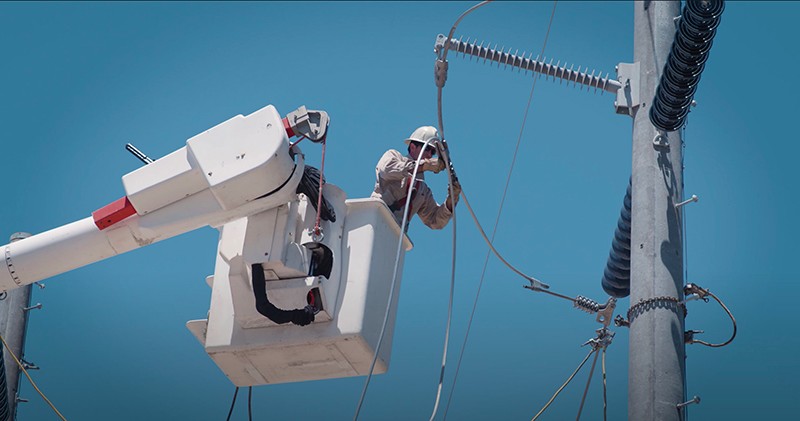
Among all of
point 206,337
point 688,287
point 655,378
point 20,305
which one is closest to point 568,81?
point 688,287

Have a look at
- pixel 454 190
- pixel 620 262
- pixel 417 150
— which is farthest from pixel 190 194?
pixel 620 262

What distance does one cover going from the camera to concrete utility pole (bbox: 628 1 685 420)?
7.57 m

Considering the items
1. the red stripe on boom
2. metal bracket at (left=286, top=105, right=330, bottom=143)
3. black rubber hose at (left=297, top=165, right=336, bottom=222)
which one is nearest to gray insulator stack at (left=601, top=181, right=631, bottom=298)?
black rubber hose at (left=297, top=165, right=336, bottom=222)

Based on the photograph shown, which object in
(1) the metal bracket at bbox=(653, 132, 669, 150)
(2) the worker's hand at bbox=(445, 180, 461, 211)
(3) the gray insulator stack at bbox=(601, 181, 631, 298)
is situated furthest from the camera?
(3) the gray insulator stack at bbox=(601, 181, 631, 298)

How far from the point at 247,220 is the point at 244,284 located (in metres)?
0.40

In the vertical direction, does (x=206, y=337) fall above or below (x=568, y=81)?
below

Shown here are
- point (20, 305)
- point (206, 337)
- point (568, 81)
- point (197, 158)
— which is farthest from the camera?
point (20, 305)

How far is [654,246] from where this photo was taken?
791 cm

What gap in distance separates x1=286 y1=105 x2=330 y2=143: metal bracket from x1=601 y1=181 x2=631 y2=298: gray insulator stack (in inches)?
110

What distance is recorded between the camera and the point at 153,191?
746cm

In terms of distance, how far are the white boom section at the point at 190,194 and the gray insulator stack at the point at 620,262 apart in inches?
118

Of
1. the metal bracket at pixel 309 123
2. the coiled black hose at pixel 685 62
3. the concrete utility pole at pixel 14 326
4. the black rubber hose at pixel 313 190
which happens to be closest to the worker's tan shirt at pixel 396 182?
the black rubber hose at pixel 313 190

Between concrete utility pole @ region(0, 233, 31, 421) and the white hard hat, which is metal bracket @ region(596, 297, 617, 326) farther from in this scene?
concrete utility pole @ region(0, 233, 31, 421)

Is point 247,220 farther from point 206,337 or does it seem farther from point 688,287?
point 688,287
